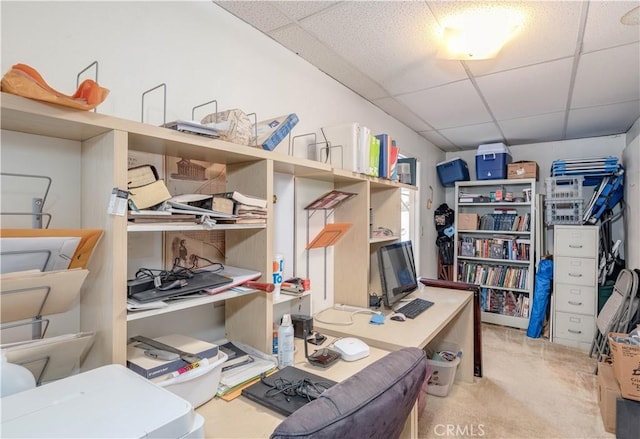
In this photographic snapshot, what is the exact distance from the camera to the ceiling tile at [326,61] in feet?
5.99

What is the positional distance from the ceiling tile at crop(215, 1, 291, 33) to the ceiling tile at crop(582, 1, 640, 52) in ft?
4.74

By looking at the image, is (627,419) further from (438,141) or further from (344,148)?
(438,141)

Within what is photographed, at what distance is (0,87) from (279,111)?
1284 mm

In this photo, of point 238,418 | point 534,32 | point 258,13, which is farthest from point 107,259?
point 534,32

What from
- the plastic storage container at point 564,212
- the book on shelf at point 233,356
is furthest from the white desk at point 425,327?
the plastic storage container at point 564,212

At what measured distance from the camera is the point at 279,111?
74.5 inches

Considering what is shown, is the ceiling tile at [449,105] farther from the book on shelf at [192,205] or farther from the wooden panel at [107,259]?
the wooden panel at [107,259]

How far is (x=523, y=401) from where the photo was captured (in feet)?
8.10

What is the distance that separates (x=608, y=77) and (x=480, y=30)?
134 cm

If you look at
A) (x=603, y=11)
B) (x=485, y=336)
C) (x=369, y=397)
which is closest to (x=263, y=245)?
(x=369, y=397)

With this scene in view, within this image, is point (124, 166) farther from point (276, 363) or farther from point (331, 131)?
point (331, 131)

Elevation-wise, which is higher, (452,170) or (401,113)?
(401,113)

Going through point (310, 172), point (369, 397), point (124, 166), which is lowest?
point (369, 397)

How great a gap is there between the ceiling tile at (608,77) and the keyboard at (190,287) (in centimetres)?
243
